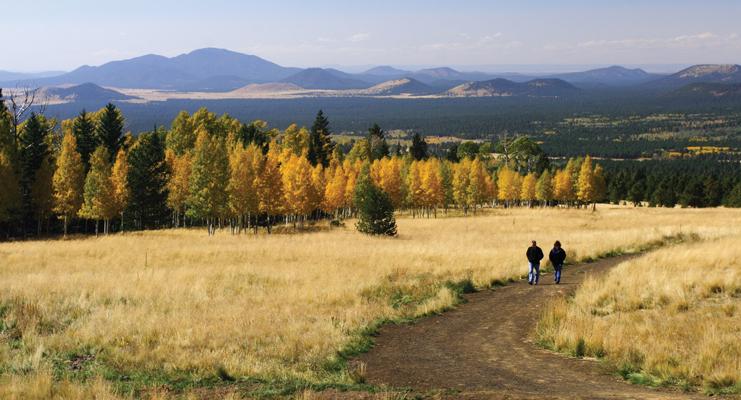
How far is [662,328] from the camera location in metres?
14.2

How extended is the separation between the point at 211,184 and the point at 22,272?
29.9 metres

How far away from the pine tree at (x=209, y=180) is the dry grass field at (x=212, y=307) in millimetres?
20818

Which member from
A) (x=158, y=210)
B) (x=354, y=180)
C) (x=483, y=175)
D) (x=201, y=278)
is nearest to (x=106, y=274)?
(x=201, y=278)

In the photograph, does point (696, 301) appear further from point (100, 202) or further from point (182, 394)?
point (100, 202)

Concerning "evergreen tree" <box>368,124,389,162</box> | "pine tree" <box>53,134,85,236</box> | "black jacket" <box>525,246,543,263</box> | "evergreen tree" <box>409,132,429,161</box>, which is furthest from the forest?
"black jacket" <box>525,246,543,263</box>

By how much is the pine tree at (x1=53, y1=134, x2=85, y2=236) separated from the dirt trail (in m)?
50.6

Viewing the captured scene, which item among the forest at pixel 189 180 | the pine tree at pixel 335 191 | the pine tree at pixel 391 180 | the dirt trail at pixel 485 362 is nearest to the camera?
the dirt trail at pixel 485 362

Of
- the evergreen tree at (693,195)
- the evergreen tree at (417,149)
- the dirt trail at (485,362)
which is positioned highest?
the evergreen tree at (417,149)

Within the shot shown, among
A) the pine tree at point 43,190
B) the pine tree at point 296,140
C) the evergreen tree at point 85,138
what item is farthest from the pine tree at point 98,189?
the pine tree at point 296,140

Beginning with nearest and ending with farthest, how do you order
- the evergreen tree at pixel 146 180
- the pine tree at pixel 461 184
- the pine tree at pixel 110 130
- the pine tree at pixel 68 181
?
1. the pine tree at pixel 68 181
2. the evergreen tree at pixel 146 180
3. the pine tree at pixel 110 130
4. the pine tree at pixel 461 184

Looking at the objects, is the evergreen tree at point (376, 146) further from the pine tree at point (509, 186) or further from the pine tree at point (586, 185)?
the pine tree at point (586, 185)

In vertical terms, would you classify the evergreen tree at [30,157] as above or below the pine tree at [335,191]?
above

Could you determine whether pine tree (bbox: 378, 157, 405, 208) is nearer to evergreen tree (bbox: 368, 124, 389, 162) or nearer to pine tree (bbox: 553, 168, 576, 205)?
evergreen tree (bbox: 368, 124, 389, 162)

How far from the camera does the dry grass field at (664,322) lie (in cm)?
A: 1169
